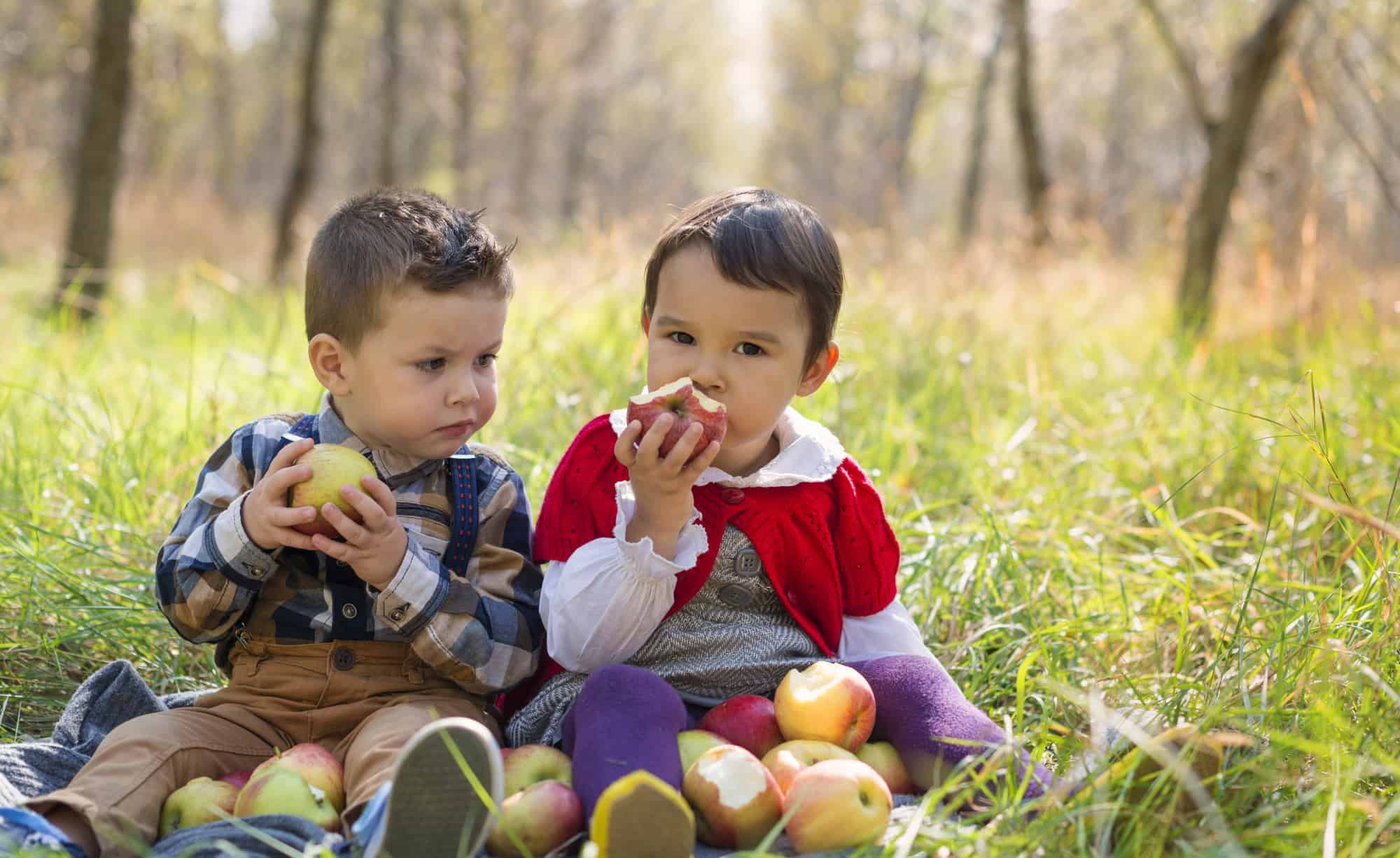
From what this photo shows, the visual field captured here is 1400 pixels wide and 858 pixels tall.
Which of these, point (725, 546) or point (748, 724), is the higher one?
point (725, 546)

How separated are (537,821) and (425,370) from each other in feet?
2.77

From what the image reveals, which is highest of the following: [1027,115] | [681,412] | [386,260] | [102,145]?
[1027,115]

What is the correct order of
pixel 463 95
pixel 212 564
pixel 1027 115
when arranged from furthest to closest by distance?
pixel 463 95 → pixel 1027 115 → pixel 212 564

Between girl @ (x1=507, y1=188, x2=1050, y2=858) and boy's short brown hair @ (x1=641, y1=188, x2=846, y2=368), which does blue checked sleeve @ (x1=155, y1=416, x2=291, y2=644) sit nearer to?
girl @ (x1=507, y1=188, x2=1050, y2=858)

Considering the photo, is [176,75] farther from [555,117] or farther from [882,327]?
[882,327]

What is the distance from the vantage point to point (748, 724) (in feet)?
6.71

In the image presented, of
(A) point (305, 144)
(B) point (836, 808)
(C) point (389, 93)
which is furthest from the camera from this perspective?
(C) point (389, 93)

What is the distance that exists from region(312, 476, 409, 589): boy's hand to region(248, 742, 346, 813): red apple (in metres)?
0.31

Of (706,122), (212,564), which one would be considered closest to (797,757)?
(212,564)

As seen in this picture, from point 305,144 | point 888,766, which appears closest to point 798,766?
point 888,766

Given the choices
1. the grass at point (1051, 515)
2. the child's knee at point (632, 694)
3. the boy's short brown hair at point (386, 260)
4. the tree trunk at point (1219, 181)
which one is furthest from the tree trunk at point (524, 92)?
the child's knee at point (632, 694)

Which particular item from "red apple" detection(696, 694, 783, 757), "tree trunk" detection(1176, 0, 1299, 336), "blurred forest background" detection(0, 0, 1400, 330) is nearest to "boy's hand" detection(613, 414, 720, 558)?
"red apple" detection(696, 694, 783, 757)

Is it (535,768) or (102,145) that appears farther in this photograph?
(102,145)

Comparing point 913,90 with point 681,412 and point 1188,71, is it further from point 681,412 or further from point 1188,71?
point 681,412
